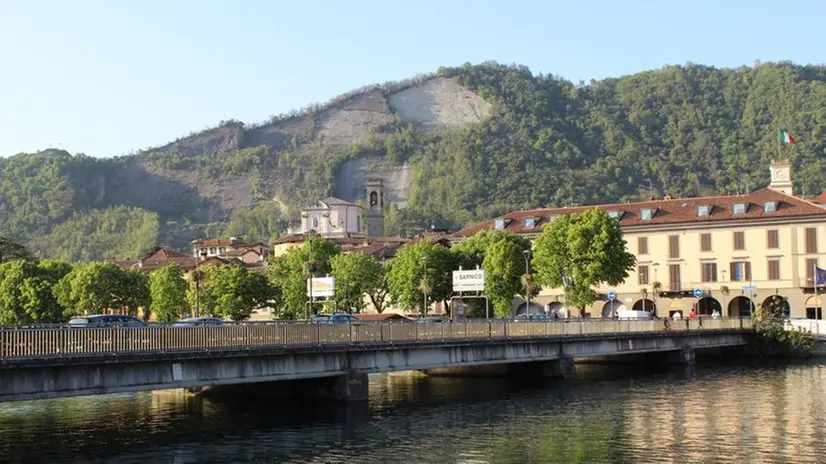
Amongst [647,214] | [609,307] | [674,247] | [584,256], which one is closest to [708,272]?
[674,247]

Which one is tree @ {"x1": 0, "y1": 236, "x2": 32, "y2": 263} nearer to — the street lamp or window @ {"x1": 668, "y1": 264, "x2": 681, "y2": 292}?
the street lamp

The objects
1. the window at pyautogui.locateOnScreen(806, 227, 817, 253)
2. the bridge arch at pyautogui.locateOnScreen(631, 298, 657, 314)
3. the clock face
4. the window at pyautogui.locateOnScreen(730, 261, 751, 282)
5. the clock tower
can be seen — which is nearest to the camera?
the window at pyautogui.locateOnScreen(806, 227, 817, 253)

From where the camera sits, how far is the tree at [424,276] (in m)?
128

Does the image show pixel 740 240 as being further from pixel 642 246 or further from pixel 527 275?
pixel 527 275

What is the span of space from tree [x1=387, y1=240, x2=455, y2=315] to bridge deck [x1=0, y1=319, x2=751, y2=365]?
44040 mm

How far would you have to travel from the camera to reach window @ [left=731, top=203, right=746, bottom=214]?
13162cm

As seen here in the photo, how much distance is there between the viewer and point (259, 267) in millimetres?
196375

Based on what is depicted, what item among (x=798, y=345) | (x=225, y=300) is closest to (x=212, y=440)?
(x=798, y=345)

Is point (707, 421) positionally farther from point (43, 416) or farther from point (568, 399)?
point (43, 416)

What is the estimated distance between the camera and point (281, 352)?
179 ft

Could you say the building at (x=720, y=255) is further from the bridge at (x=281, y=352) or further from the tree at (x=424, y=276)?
the bridge at (x=281, y=352)

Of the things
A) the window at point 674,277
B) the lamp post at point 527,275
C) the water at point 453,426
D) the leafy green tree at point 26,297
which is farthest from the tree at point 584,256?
the leafy green tree at point 26,297

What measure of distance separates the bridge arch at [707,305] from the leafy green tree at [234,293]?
55.3 metres

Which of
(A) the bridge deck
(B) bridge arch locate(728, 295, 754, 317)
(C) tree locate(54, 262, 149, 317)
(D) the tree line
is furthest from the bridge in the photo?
(C) tree locate(54, 262, 149, 317)
